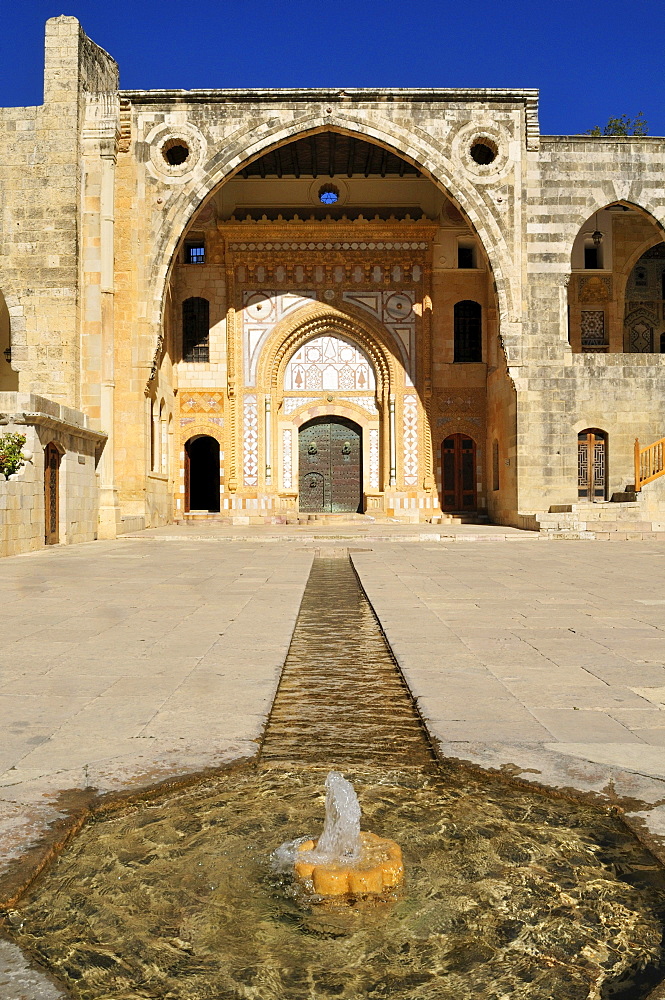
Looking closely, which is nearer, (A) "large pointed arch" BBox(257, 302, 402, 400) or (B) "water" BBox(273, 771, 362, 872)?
(B) "water" BBox(273, 771, 362, 872)

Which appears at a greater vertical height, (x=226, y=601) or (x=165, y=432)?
(x=165, y=432)

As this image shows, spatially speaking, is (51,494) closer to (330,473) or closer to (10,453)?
(10,453)

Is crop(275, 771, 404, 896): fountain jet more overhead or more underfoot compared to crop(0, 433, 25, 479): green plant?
more underfoot

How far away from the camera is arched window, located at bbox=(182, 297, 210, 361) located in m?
20.9

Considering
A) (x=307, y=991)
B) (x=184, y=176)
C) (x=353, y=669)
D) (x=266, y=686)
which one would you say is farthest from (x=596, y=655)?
(x=184, y=176)

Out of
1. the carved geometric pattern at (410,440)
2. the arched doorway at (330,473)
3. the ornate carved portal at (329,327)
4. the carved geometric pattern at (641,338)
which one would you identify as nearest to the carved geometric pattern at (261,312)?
the ornate carved portal at (329,327)

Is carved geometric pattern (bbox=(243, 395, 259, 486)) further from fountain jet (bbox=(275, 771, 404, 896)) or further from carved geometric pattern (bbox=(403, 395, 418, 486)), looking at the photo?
fountain jet (bbox=(275, 771, 404, 896))

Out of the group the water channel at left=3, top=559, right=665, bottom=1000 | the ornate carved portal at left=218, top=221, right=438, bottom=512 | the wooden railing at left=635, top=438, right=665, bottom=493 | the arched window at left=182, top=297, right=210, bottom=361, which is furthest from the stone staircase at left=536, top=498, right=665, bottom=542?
the water channel at left=3, top=559, right=665, bottom=1000

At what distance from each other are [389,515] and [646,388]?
22.9 feet

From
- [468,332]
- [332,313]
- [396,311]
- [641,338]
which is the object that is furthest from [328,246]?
[641,338]

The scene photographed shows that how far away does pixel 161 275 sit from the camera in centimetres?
1664

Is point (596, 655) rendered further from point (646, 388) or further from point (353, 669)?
point (646, 388)

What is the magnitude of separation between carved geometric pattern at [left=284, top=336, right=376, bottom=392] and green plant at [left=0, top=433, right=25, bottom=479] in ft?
35.9

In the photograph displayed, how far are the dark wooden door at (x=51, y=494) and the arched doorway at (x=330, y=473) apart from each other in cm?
946
